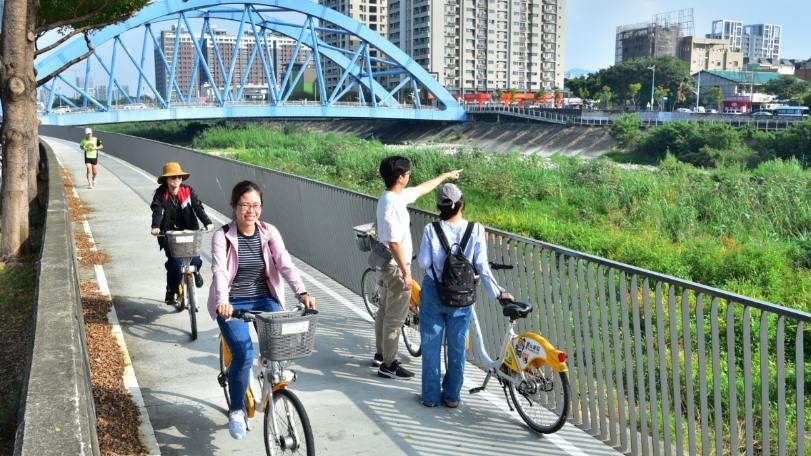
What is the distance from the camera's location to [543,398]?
206 inches

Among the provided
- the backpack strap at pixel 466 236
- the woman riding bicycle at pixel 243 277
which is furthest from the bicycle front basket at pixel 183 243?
the backpack strap at pixel 466 236

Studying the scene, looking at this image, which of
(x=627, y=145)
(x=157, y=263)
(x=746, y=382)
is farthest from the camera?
(x=627, y=145)

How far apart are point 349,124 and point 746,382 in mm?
92612

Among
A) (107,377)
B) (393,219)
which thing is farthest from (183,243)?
(393,219)

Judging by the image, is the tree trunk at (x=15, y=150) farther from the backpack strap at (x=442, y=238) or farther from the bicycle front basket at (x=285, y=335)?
the bicycle front basket at (x=285, y=335)

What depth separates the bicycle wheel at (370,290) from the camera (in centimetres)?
769

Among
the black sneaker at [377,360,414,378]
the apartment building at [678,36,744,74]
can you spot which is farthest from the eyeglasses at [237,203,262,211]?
the apartment building at [678,36,744,74]

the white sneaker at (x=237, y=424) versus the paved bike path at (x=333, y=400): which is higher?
the white sneaker at (x=237, y=424)

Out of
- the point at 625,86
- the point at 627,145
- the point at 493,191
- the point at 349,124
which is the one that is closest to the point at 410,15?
the point at 625,86

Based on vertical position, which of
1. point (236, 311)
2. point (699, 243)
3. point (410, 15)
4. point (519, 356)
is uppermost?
point (410, 15)

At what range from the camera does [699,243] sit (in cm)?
1579

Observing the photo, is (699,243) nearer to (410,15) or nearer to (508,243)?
(508,243)

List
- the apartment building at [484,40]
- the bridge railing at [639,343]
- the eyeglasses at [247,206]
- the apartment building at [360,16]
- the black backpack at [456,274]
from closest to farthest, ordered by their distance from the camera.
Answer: the bridge railing at [639,343] < the eyeglasses at [247,206] < the black backpack at [456,274] < the apartment building at [484,40] < the apartment building at [360,16]

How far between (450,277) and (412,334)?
1.90 meters
